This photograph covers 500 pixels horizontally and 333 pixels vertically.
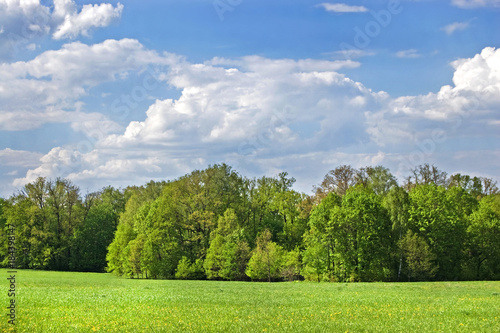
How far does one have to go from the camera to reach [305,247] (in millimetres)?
79562

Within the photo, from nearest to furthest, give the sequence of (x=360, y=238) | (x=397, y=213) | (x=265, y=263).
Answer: (x=360, y=238) → (x=397, y=213) → (x=265, y=263)

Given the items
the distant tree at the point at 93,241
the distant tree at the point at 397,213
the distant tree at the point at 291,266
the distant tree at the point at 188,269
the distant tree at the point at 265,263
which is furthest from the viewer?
the distant tree at the point at 93,241

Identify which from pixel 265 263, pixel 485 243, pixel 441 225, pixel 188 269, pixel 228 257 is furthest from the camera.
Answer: pixel 188 269

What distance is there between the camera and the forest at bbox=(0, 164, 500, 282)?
70.2 metres

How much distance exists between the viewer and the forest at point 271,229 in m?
70.2

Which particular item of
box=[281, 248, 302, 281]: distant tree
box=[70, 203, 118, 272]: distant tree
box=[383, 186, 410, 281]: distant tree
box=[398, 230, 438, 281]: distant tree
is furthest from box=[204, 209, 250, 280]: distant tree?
box=[70, 203, 118, 272]: distant tree

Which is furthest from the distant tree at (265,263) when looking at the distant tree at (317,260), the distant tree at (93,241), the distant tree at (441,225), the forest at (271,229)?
the distant tree at (93,241)

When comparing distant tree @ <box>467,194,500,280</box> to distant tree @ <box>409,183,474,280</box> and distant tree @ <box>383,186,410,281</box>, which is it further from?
distant tree @ <box>383,186,410,281</box>

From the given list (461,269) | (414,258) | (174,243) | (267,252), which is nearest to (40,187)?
(174,243)

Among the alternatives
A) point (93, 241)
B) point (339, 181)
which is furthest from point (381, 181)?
point (93, 241)

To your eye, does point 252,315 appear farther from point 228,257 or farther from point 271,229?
point 271,229

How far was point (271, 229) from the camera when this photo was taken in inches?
3312

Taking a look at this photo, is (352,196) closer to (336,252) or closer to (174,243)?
(336,252)

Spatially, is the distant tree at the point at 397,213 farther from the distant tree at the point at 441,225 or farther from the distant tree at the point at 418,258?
the distant tree at the point at 418,258
